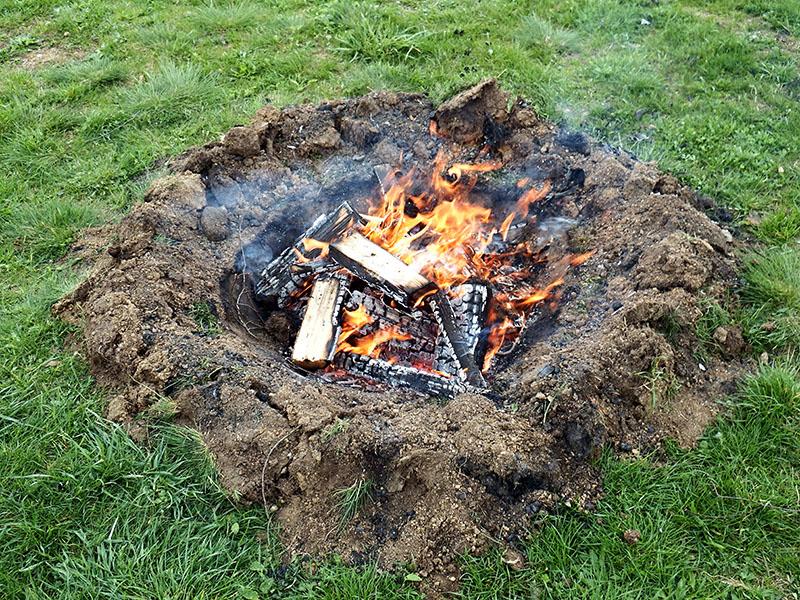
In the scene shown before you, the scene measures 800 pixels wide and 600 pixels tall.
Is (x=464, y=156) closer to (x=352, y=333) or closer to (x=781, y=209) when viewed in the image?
(x=352, y=333)

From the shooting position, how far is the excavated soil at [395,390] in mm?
2770

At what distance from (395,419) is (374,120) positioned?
8.85 ft

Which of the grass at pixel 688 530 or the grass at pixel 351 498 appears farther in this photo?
the grass at pixel 351 498

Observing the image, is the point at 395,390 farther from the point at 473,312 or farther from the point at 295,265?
the point at 295,265

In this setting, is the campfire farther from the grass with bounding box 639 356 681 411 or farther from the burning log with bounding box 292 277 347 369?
the grass with bounding box 639 356 681 411

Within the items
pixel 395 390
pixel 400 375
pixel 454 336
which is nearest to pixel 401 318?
pixel 454 336

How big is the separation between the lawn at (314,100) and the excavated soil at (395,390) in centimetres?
13

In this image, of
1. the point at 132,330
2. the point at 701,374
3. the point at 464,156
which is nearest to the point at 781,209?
the point at 701,374

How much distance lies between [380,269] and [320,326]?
1.60ft

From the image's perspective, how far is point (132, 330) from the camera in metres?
3.27

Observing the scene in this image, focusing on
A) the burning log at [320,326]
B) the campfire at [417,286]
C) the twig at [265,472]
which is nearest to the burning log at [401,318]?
the campfire at [417,286]

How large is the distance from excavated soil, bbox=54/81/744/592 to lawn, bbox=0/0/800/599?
130mm

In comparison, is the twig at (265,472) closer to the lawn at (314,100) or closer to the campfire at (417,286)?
the lawn at (314,100)

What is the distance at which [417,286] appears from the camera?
3.63m
